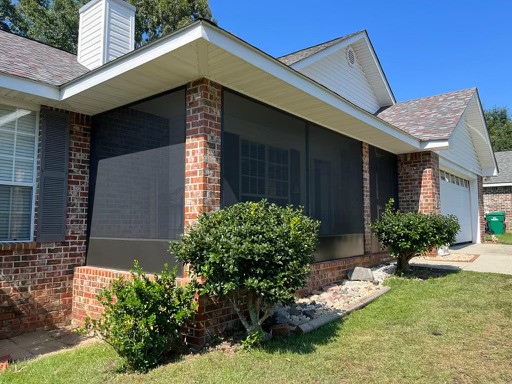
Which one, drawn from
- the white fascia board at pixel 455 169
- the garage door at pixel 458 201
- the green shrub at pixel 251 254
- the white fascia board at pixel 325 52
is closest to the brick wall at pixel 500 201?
the garage door at pixel 458 201

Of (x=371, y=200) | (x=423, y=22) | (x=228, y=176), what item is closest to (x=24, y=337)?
(x=228, y=176)

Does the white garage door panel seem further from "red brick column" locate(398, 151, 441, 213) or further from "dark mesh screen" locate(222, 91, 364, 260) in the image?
"dark mesh screen" locate(222, 91, 364, 260)

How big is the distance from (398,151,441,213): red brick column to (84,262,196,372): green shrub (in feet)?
25.1

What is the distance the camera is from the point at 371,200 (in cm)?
865

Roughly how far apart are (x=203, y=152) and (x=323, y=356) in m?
2.55

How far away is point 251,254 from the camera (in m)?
3.67

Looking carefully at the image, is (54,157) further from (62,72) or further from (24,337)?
(24,337)

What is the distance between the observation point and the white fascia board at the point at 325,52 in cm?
825

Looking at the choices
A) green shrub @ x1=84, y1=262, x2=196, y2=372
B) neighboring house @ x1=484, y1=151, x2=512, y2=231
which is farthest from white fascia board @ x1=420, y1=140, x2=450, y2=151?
neighboring house @ x1=484, y1=151, x2=512, y2=231

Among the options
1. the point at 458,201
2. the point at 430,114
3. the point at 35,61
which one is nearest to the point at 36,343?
the point at 35,61

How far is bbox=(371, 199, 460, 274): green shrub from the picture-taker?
275 inches

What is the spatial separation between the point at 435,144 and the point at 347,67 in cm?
314

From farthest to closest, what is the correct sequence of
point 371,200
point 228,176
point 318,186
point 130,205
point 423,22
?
point 423,22 < point 371,200 < point 318,186 < point 130,205 < point 228,176

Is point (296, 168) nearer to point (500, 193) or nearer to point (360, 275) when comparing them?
point (360, 275)
